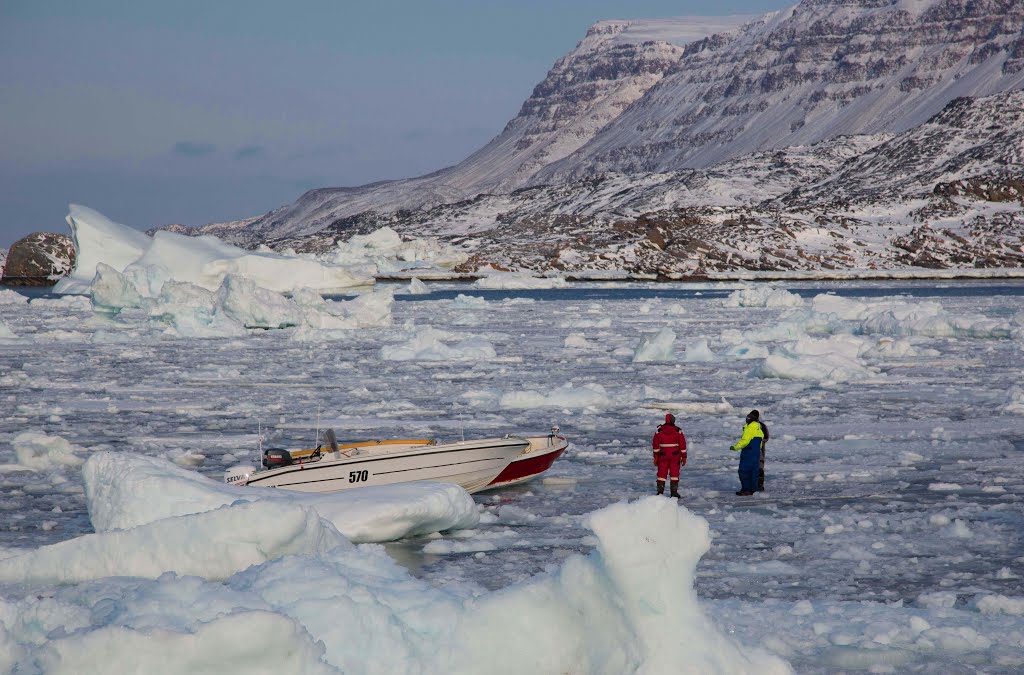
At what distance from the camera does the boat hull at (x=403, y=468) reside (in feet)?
42.5

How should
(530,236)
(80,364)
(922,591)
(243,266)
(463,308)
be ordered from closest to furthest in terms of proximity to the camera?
(922,591) → (80,364) → (463,308) → (243,266) → (530,236)

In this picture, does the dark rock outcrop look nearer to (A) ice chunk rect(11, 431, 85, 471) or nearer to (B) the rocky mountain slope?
(B) the rocky mountain slope

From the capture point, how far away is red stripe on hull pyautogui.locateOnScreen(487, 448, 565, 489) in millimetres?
14344

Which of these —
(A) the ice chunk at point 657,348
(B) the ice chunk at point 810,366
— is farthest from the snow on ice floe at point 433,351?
(B) the ice chunk at point 810,366

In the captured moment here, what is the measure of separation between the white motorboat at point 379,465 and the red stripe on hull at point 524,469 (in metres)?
0.09

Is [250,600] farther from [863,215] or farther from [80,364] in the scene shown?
[863,215]

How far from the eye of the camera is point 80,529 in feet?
38.5

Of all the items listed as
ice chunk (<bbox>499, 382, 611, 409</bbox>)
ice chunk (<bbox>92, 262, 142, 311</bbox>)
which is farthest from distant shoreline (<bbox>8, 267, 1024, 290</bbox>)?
ice chunk (<bbox>499, 382, 611, 409</bbox>)

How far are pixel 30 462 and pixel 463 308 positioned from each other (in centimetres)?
5274

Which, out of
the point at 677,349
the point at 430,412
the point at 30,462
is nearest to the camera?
the point at 30,462

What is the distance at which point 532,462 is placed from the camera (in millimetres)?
14594

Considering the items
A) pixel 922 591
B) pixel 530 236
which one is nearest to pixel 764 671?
pixel 922 591

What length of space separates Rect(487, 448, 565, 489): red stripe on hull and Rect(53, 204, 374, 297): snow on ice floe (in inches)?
1965

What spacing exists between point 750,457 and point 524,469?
282 cm
